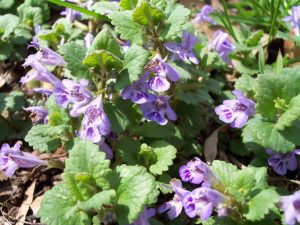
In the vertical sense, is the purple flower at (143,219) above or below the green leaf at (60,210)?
below

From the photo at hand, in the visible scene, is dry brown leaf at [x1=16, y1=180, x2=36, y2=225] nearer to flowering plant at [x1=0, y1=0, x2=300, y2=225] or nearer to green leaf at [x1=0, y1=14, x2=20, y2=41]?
flowering plant at [x1=0, y1=0, x2=300, y2=225]

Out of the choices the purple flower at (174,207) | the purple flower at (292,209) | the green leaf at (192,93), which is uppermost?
the purple flower at (292,209)

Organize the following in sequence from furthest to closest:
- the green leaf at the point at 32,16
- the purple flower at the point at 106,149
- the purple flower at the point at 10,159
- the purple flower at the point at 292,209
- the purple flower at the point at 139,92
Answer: the green leaf at the point at 32,16
the purple flower at the point at 106,149
the purple flower at the point at 10,159
the purple flower at the point at 139,92
the purple flower at the point at 292,209

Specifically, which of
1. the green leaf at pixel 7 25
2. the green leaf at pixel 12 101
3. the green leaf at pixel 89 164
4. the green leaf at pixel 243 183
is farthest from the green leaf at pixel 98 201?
the green leaf at pixel 7 25

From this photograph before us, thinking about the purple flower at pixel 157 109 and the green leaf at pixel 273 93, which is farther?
the purple flower at pixel 157 109

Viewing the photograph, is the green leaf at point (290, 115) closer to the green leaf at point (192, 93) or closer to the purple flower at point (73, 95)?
the green leaf at point (192, 93)

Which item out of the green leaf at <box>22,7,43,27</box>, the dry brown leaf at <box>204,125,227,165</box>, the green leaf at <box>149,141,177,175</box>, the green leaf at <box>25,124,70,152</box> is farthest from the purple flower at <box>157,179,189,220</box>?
the green leaf at <box>22,7,43,27</box>
